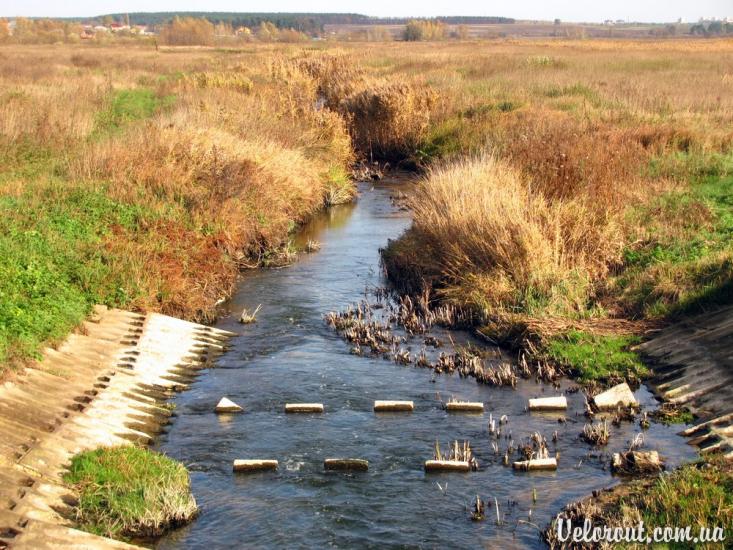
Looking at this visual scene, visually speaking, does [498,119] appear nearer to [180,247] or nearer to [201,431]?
[180,247]

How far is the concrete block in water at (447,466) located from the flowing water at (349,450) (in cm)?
9

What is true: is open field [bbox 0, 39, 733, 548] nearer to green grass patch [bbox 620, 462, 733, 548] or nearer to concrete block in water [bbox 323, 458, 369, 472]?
green grass patch [bbox 620, 462, 733, 548]

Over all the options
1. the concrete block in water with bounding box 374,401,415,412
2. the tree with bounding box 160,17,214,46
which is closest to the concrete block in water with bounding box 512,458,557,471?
the concrete block in water with bounding box 374,401,415,412

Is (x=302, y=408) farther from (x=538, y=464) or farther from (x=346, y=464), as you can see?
(x=538, y=464)

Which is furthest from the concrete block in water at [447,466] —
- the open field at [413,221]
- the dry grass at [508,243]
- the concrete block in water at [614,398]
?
the dry grass at [508,243]

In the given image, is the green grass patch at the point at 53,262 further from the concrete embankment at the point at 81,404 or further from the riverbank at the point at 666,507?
the riverbank at the point at 666,507

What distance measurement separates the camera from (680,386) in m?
12.7

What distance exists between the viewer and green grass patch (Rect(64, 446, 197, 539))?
920cm

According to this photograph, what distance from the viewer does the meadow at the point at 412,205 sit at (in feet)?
49.4

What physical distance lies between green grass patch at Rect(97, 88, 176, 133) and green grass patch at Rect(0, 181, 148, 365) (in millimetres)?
8219

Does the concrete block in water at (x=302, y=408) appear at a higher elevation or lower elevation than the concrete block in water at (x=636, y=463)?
lower

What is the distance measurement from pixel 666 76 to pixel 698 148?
57.4 feet

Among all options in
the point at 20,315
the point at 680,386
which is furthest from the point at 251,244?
the point at 680,386

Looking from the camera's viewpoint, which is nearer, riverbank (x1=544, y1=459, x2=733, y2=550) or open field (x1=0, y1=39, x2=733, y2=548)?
riverbank (x1=544, y1=459, x2=733, y2=550)
